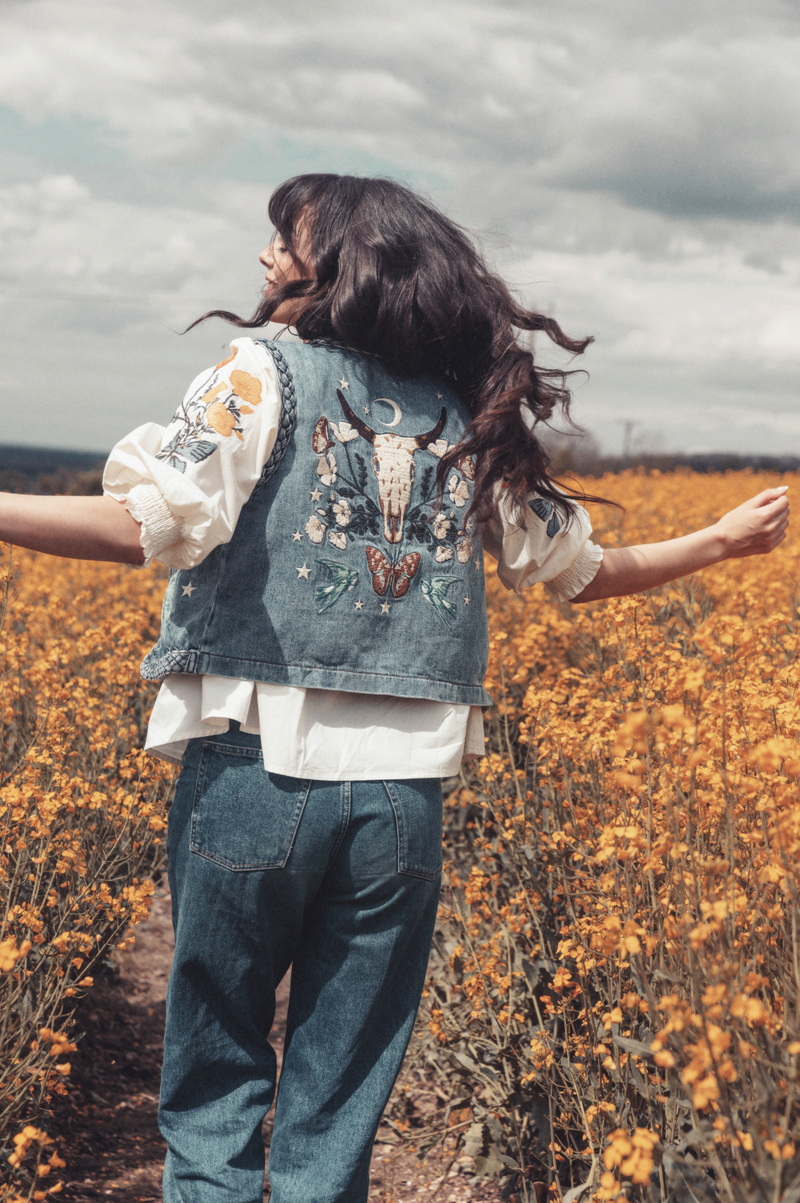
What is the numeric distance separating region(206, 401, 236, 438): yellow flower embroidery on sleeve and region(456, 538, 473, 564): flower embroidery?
0.36m

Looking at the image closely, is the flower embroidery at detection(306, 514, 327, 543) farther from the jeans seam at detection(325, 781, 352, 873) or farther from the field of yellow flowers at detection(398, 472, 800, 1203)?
the field of yellow flowers at detection(398, 472, 800, 1203)

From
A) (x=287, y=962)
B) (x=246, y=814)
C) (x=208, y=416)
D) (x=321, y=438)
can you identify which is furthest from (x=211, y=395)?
(x=287, y=962)

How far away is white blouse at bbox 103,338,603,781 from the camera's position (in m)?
1.19

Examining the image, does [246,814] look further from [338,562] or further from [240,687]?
[338,562]

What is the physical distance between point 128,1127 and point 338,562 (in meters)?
1.95

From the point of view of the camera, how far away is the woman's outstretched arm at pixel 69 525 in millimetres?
1190

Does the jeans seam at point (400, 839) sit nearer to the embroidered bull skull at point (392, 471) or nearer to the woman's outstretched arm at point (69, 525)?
the embroidered bull skull at point (392, 471)

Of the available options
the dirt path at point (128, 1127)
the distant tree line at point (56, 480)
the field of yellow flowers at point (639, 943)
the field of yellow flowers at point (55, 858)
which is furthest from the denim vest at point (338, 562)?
the dirt path at point (128, 1127)

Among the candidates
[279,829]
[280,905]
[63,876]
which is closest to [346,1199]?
[280,905]

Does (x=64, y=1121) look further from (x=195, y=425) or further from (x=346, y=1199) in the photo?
(x=195, y=425)

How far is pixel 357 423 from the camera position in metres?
1.33

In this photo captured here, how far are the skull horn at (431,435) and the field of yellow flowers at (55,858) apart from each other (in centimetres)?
84

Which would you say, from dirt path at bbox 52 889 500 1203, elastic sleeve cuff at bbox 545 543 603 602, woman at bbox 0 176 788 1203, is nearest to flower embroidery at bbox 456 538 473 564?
woman at bbox 0 176 788 1203

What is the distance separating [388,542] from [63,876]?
1.53 metres
